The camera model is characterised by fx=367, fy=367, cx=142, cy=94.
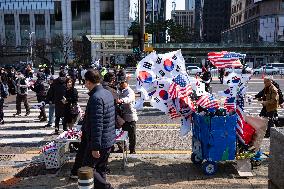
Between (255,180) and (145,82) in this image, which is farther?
(145,82)

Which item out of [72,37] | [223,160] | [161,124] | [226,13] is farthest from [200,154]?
[226,13]

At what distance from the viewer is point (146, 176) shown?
669 centimetres

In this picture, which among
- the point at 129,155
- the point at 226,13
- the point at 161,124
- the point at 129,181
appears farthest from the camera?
the point at 226,13

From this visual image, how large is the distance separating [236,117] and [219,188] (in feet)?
4.34

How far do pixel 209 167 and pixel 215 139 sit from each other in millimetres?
530

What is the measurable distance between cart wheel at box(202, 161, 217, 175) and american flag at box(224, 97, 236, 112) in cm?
105

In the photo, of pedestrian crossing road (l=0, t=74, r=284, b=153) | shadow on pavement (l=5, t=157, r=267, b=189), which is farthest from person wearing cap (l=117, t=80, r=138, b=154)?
pedestrian crossing road (l=0, t=74, r=284, b=153)

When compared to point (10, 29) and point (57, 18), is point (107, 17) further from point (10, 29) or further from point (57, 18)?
point (10, 29)

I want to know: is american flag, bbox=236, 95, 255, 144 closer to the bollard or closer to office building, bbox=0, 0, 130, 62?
the bollard

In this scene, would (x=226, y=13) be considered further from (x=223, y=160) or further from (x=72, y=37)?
(x=223, y=160)

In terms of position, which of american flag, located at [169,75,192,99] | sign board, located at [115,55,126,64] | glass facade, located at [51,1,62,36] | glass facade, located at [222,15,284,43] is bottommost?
american flag, located at [169,75,192,99]

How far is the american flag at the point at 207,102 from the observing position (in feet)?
21.9

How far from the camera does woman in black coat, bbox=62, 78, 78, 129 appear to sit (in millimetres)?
9812

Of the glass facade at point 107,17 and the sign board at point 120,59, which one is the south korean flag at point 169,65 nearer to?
the sign board at point 120,59
